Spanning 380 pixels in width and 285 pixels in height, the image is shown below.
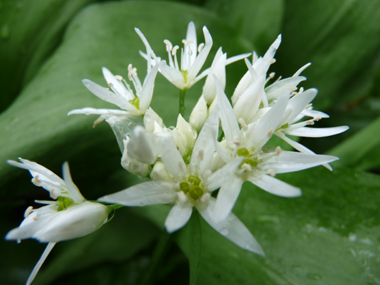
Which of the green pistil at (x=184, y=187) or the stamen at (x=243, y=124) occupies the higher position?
the stamen at (x=243, y=124)

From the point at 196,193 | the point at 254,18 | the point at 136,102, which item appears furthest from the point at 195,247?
the point at 254,18

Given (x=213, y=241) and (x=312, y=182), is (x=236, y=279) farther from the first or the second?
(x=312, y=182)

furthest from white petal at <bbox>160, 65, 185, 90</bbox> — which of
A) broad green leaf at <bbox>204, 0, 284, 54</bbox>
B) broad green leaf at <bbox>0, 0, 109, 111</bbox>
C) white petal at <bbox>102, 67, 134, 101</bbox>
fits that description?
broad green leaf at <bbox>0, 0, 109, 111</bbox>

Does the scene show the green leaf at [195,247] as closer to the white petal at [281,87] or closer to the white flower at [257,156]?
the white flower at [257,156]

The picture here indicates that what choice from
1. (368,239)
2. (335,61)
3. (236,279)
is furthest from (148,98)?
(335,61)

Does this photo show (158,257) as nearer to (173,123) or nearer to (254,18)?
(173,123)

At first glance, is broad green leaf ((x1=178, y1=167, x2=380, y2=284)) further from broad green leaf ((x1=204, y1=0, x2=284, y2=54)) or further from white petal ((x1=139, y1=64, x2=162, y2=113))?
broad green leaf ((x1=204, y1=0, x2=284, y2=54))

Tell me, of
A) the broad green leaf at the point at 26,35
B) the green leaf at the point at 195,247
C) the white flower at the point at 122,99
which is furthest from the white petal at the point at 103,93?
the broad green leaf at the point at 26,35
